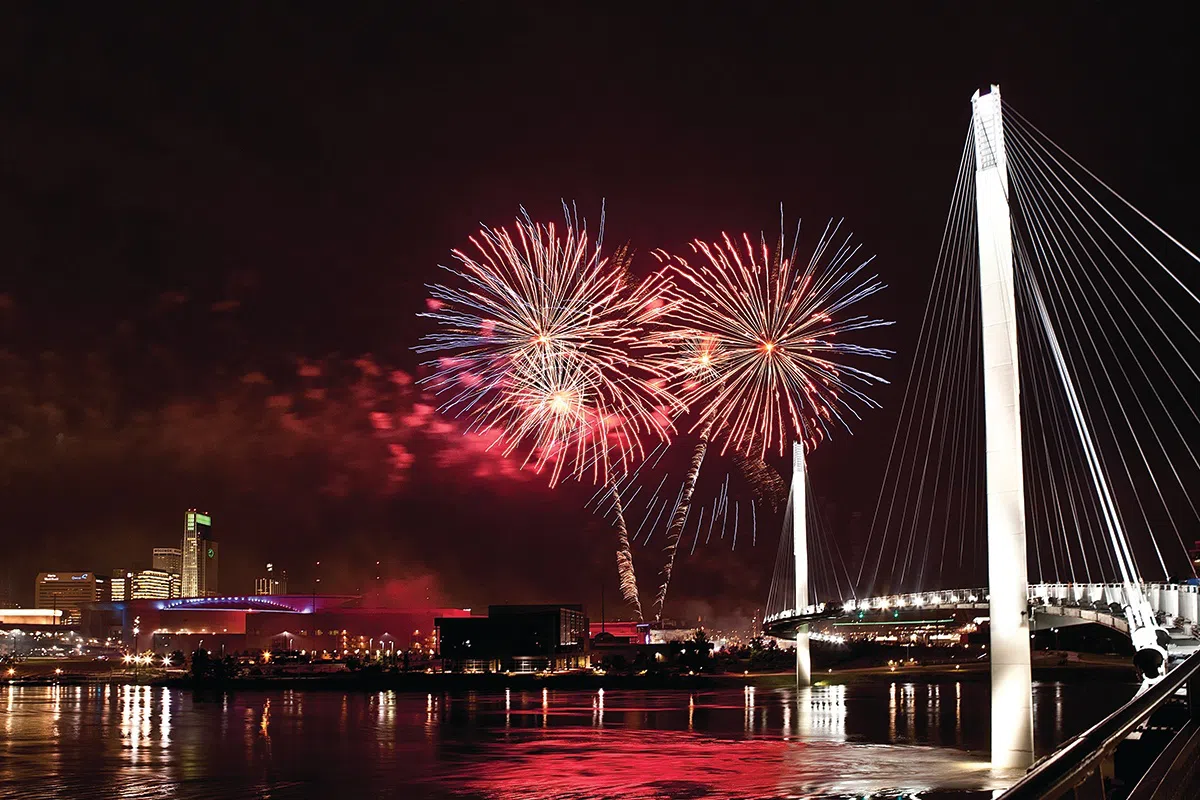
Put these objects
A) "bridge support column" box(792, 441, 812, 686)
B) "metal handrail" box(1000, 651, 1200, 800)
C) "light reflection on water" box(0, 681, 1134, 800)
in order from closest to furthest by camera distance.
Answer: "metal handrail" box(1000, 651, 1200, 800), "light reflection on water" box(0, 681, 1134, 800), "bridge support column" box(792, 441, 812, 686)

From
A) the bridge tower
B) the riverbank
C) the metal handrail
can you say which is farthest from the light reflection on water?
the riverbank

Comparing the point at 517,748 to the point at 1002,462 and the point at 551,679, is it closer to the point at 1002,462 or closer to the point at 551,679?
the point at 1002,462

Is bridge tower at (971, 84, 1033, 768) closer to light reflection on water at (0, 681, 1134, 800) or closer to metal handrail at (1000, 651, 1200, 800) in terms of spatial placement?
light reflection on water at (0, 681, 1134, 800)

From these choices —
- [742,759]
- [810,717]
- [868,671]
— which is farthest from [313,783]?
[868,671]

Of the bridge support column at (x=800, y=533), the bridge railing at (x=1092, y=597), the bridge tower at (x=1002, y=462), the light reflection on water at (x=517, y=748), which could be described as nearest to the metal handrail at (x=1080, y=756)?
the light reflection on water at (x=517, y=748)

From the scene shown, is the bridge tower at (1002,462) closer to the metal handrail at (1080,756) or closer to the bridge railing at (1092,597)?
the bridge railing at (1092,597)

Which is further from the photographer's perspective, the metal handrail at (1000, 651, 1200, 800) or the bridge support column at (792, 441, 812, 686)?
the bridge support column at (792, 441, 812, 686)
